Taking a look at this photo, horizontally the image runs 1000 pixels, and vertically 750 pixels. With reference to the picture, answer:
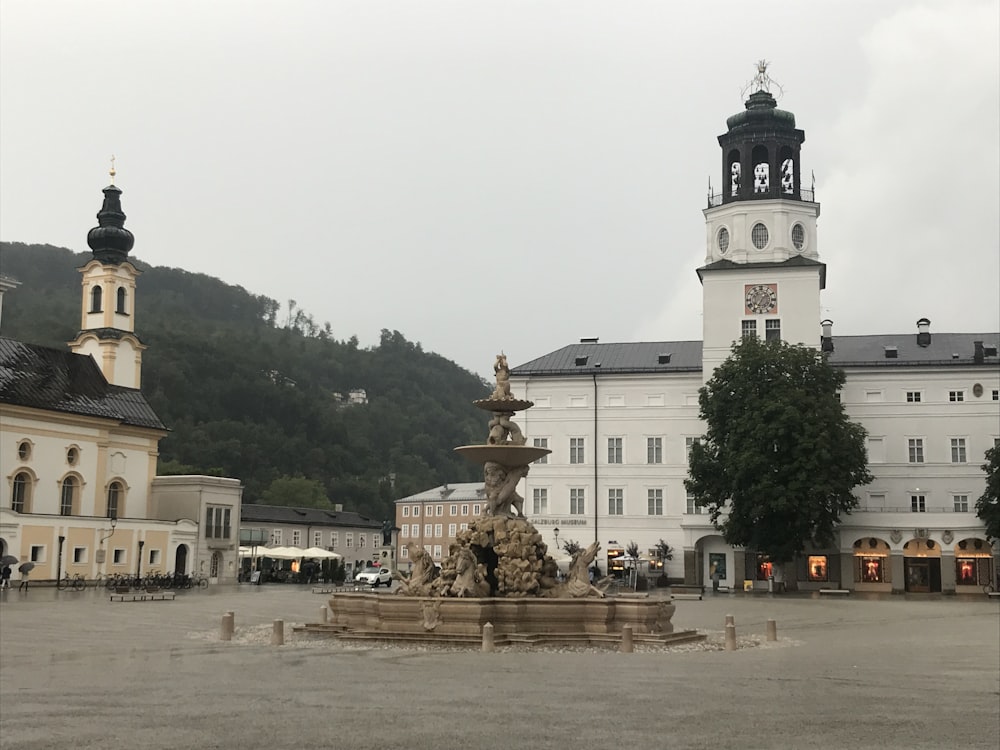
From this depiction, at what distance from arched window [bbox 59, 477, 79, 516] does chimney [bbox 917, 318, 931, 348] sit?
148ft

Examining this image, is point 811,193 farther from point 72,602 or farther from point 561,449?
point 72,602

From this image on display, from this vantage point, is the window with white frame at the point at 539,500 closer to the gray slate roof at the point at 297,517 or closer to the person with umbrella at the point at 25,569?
the gray slate roof at the point at 297,517

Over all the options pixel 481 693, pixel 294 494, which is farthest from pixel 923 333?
pixel 294 494

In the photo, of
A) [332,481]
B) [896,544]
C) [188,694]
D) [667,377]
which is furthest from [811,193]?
[332,481]

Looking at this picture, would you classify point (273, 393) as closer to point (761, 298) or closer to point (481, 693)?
point (761, 298)

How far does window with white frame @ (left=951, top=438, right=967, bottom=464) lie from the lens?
2361 inches

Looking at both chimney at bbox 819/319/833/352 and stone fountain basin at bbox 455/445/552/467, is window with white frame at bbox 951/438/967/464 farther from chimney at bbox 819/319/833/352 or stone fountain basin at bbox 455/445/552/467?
stone fountain basin at bbox 455/445/552/467

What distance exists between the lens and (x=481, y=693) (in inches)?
548

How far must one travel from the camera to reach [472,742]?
419 inches

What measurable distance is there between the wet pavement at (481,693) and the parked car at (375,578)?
27.5m

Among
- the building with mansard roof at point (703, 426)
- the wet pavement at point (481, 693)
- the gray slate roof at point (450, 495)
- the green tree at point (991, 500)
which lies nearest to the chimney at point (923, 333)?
the building with mansard roof at point (703, 426)

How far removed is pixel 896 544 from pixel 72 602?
38.2m

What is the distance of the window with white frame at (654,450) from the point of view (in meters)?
63.3

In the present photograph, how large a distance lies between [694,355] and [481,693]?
53.8 m
